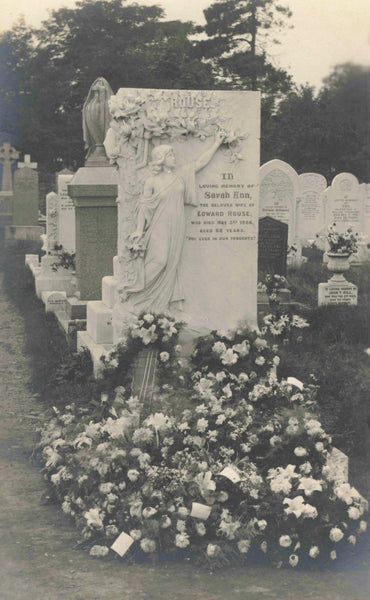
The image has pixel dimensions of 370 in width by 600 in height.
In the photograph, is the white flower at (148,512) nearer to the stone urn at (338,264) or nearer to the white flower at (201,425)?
the white flower at (201,425)

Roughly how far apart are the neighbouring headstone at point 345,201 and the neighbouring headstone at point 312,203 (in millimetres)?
918

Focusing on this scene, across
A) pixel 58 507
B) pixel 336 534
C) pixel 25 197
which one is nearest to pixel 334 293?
pixel 58 507

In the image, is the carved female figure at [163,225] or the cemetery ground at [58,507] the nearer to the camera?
the cemetery ground at [58,507]

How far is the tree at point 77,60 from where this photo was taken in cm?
4603

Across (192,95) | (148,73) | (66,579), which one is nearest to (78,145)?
(148,73)

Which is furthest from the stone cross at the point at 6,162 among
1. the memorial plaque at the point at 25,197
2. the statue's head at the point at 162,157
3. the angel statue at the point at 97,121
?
the statue's head at the point at 162,157

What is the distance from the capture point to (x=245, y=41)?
40844mm

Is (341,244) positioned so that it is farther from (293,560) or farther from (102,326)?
(293,560)

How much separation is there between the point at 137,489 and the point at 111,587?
0.80 meters

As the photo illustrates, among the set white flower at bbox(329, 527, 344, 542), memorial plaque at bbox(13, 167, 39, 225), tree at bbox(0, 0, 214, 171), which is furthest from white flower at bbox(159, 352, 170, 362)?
tree at bbox(0, 0, 214, 171)

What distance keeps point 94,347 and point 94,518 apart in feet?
12.0

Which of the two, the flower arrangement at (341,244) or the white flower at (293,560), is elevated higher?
the flower arrangement at (341,244)

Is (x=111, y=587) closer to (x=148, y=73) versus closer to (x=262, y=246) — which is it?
(x=262, y=246)

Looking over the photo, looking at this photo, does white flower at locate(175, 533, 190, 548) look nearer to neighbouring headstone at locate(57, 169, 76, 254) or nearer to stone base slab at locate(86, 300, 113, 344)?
stone base slab at locate(86, 300, 113, 344)
